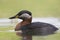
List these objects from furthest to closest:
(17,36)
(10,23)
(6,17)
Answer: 1. (6,17)
2. (10,23)
3. (17,36)

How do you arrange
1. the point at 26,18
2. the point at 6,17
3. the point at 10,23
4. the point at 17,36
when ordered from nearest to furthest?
the point at 17,36 < the point at 26,18 < the point at 10,23 < the point at 6,17

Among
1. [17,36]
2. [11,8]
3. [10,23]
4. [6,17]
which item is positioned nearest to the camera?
[17,36]

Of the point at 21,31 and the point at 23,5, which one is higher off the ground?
the point at 23,5

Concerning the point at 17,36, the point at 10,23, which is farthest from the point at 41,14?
the point at 17,36

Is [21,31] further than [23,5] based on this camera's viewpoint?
No

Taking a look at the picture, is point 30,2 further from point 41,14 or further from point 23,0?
point 41,14

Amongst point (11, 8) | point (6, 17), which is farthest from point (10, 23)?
point (11, 8)

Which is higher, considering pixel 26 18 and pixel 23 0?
pixel 23 0

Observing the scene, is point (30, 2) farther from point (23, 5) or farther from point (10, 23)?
point (10, 23)

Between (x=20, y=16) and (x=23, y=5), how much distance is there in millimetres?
4583

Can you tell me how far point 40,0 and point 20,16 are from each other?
16.6ft

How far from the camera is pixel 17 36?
12.3 meters

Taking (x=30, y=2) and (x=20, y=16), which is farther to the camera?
(x=30, y=2)

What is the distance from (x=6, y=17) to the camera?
1653 cm
